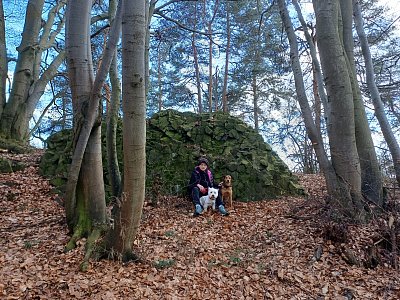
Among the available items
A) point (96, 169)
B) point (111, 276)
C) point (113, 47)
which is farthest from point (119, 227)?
point (113, 47)

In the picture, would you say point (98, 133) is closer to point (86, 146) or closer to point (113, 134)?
point (86, 146)

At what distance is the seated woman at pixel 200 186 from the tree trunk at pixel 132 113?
256 centimetres

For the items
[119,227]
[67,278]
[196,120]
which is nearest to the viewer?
[67,278]

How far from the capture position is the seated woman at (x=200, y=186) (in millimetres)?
5758

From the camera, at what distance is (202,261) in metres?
3.72

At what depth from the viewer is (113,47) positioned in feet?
11.4

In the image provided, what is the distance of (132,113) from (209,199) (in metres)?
3.30

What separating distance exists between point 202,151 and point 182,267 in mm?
4120

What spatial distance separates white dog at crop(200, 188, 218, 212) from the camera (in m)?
5.83

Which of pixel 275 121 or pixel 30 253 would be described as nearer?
pixel 30 253

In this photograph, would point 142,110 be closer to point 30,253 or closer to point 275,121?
→ point 30,253

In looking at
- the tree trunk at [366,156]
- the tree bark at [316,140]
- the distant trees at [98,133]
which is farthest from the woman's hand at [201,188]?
the tree trunk at [366,156]

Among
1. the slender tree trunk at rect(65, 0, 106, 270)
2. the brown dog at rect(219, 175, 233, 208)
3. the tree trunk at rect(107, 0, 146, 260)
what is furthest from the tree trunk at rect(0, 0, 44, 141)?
the tree trunk at rect(107, 0, 146, 260)

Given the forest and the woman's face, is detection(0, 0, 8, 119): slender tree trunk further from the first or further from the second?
the woman's face
